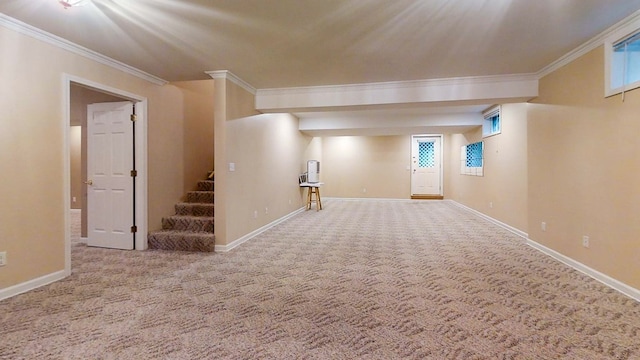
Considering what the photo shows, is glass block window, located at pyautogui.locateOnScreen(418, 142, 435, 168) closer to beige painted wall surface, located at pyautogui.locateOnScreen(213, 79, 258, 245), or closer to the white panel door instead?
beige painted wall surface, located at pyautogui.locateOnScreen(213, 79, 258, 245)

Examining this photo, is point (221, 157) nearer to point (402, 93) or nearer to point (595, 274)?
point (402, 93)

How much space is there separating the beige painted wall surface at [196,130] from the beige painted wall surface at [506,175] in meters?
5.24

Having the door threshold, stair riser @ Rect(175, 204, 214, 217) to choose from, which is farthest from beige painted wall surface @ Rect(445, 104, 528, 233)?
stair riser @ Rect(175, 204, 214, 217)

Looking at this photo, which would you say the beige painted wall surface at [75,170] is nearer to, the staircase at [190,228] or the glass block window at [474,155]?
the staircase at [190,228]

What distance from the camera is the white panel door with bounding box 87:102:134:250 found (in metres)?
4.28

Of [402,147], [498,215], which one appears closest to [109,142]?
[498,215]

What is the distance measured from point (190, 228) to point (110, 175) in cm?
132

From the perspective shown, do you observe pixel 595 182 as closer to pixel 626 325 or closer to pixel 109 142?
pixel 626 325

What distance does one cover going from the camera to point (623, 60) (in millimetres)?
2932

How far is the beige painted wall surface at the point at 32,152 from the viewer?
2760 mm

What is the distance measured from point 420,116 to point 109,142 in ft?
21.1

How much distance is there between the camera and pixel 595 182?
10.5 feet

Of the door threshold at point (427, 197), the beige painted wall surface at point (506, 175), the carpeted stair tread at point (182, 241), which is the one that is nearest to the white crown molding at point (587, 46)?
the beige painted wall surface at point (506, 175)

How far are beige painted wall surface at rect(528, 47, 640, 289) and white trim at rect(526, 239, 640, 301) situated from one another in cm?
5
